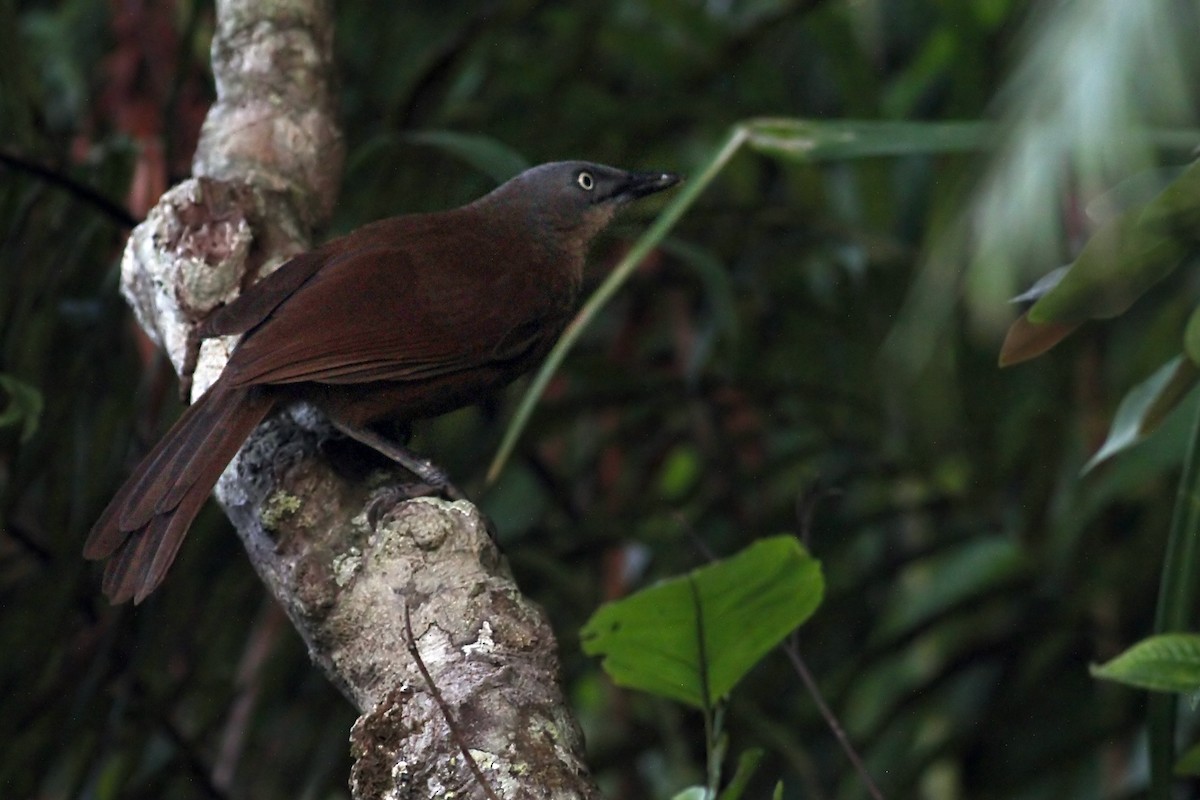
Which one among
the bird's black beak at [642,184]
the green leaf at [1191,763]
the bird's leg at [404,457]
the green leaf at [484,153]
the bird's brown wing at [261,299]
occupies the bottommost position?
the green leaf at [1191,763]

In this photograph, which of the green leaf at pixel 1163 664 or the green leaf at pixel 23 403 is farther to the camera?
the green leaf at pixel 23 403

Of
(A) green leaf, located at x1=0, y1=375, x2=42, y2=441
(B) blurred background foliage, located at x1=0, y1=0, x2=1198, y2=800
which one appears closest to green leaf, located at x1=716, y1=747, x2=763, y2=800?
(B) blurred background foliage, located at x1=0, y1=0, x2=1198, y2=800

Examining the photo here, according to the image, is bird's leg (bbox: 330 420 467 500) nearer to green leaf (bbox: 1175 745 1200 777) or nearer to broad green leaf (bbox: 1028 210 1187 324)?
broad green leaf (bbox: 1028 210 1187 324)

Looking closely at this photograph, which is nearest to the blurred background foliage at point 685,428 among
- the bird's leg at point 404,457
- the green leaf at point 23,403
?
the green leaf at point 23,403

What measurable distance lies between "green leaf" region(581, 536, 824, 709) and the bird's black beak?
1.52 m

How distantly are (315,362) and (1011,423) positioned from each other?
71.7 inches

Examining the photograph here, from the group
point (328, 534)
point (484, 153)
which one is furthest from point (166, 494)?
point (484, 153)

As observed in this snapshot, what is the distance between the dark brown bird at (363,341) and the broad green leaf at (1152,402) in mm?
1030

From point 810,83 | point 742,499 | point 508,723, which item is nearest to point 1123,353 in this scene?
point 742,499

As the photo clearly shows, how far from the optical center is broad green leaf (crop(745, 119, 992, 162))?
216 centimetres

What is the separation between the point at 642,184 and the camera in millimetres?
2873

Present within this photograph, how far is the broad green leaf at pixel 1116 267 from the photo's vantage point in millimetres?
1568

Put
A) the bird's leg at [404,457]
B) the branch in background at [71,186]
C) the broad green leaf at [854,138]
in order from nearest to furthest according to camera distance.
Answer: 1. the bird's leg at [404,457]
2. the broad green leaf at [854,138]
3. the branch in background at [71,186]

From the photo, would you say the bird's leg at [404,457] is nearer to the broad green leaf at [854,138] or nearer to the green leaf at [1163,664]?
the broad green leaf at [854,138]
